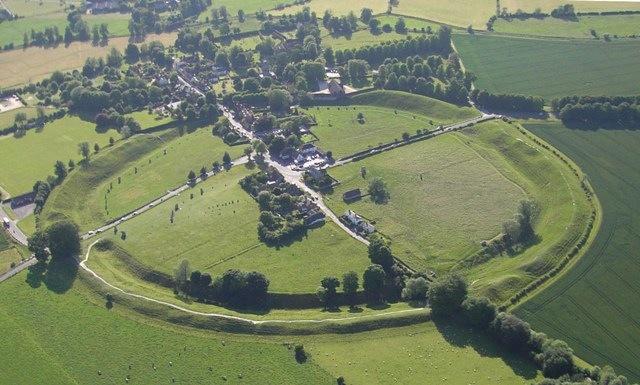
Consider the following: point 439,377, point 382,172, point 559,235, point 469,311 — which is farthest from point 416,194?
point 439,377

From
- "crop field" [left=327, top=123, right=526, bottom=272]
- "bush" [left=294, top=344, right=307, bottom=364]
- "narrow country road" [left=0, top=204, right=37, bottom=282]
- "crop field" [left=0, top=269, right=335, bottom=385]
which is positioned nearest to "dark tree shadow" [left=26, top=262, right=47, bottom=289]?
"narrow country road" [left=0, top=204, right=37, bottom=282]

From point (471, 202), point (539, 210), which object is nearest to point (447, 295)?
point (471, 202)

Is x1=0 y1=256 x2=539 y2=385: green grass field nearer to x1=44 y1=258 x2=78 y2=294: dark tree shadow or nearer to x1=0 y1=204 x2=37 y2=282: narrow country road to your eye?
x1=44 y1=258 x2=78 y2=294: dark tree shadow

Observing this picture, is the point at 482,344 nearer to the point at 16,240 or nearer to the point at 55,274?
the point at 55,274

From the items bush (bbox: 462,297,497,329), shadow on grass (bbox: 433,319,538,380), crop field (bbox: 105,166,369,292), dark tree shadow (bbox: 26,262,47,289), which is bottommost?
dark tree shadow (bbox: 26,262,47,289)

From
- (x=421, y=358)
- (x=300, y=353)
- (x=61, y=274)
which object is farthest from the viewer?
(x=61, y=274)

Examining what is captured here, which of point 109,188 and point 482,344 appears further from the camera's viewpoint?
point 109,188

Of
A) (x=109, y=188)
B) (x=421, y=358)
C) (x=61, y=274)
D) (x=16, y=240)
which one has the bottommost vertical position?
(x=61, y=274)

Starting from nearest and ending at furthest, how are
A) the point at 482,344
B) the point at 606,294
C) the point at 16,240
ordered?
the point at 482,344 < the point at 606,294 < the point at 16,240
